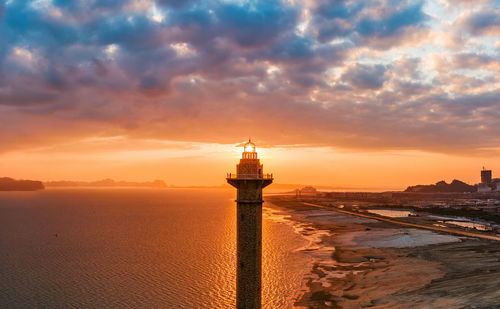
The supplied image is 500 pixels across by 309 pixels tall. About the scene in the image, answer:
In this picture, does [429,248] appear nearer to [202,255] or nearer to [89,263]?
[202,255]

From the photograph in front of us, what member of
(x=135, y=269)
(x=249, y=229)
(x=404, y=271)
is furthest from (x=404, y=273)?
(x=135, y=269)

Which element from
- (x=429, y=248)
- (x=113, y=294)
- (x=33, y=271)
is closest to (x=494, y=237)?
(x=429, y=248)

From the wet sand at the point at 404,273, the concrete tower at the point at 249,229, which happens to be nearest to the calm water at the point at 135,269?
the wet sand at the point at 404,273

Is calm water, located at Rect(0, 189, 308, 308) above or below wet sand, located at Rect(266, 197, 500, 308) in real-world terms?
below

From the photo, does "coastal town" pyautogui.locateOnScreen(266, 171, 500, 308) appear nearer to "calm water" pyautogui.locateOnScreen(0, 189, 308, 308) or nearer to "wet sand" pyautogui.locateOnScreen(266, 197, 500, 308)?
"wet sand" pyautogui.locateOnScreen(266, 197, 500, 308)

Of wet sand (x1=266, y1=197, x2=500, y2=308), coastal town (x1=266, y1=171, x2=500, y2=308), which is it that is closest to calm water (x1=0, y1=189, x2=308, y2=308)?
coastal town (x1=266, y1=171, x2=500, y2=308)
